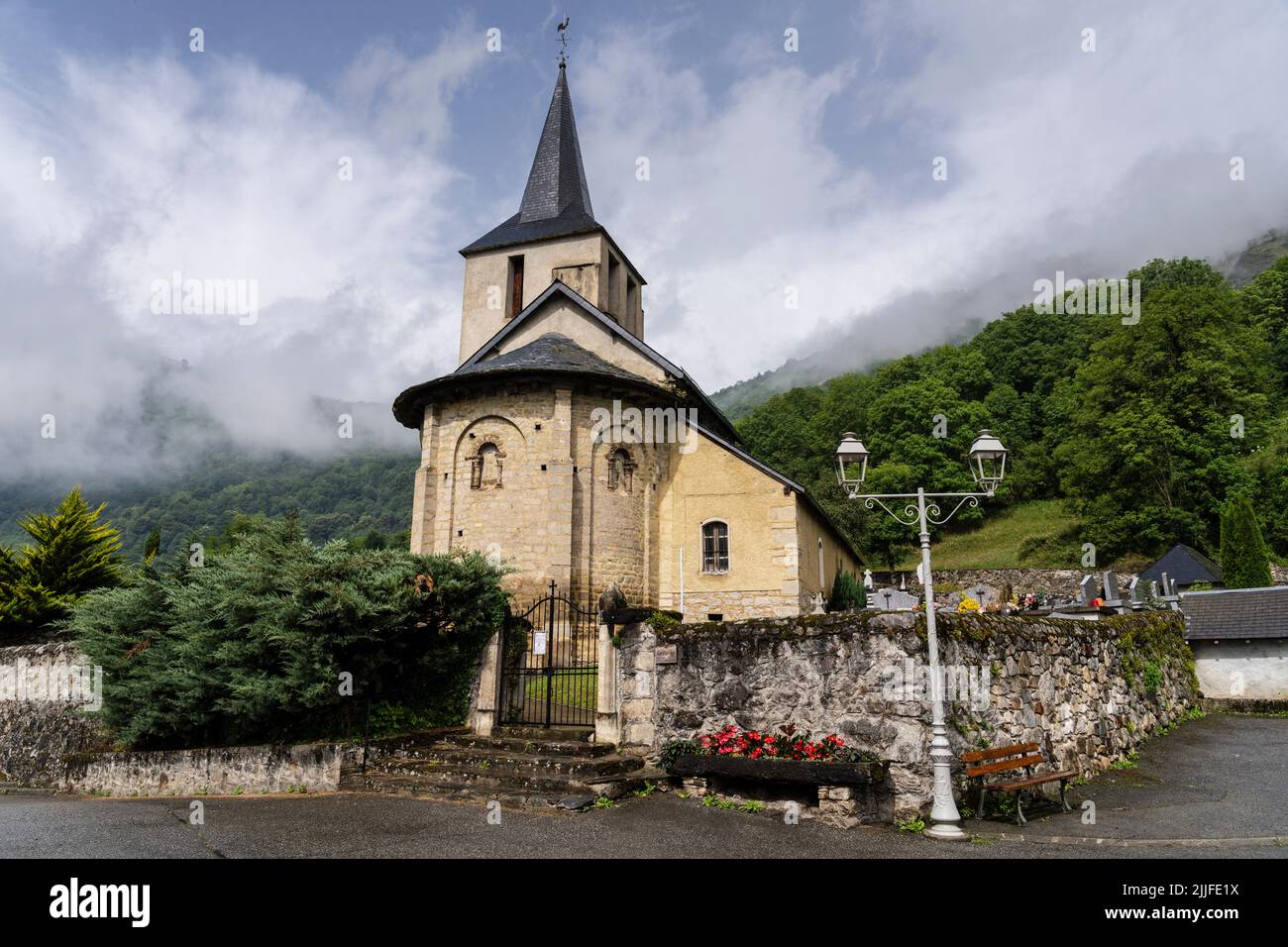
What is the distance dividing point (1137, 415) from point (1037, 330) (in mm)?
28041

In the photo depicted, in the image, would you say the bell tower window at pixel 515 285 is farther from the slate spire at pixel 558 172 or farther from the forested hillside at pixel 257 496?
the forested hillside at pixel 257 496

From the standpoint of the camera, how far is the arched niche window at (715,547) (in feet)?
70.1

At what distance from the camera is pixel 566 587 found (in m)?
18.9

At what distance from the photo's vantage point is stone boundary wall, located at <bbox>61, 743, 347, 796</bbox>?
10.4 m

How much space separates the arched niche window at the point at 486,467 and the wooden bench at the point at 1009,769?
1396 centimetres

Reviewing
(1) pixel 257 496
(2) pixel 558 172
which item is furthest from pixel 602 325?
(1) pixel 257 496

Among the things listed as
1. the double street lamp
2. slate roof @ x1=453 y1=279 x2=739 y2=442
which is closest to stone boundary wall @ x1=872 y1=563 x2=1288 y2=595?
slate roof @ x1=453 y1=279 x2=739 y2=442

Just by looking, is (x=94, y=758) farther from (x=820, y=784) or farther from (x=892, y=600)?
(x=892, y=600)

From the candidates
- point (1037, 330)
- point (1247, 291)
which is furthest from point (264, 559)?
point (1247, 291)

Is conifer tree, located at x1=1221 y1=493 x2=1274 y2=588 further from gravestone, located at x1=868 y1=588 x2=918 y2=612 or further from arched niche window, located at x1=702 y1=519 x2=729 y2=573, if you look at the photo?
arched niche window, located at x1=702 y1=519 x2=729 y2=573

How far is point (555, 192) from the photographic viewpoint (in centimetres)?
3052

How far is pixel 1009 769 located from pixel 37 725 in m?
19.9
